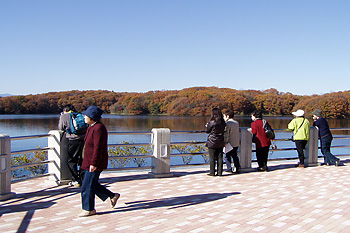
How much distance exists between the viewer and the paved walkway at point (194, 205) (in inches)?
192

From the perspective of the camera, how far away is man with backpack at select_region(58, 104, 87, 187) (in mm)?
7059

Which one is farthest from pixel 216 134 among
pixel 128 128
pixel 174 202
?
pixel 128 128

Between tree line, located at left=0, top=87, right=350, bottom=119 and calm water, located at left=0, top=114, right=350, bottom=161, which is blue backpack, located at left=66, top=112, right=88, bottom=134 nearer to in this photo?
calm water, located at left=0, top=114, right=350, bottom=161

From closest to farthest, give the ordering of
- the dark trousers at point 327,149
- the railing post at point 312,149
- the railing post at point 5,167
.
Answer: the railing post at point 5,167, the railing post at point 312,149, the dark trousers at point 327,149

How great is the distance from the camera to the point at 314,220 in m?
5.14

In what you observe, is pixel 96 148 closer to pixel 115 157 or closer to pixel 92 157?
pixel 92 157

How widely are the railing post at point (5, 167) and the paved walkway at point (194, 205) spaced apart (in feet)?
0.58

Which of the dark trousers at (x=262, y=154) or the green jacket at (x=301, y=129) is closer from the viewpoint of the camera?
the dark trousers at (x=262, y=154)

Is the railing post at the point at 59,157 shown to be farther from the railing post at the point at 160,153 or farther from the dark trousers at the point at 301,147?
the dark trousers at the point at 301,147

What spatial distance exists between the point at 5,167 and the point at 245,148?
570 cm

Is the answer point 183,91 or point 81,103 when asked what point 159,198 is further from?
point 183,91

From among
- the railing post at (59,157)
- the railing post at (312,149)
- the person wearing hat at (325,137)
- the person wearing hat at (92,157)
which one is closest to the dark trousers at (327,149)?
the person wearing hat at (325,137)

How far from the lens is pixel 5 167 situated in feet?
21.0

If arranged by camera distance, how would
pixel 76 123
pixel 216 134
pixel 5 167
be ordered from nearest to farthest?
pixel 5 167 < pixel 76 123 < pixel 216 134
